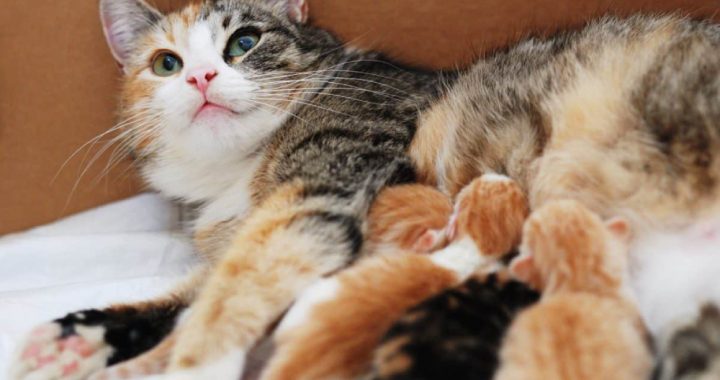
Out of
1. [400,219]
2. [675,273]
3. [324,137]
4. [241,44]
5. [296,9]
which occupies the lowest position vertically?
[675,273]

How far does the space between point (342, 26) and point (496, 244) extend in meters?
0.85

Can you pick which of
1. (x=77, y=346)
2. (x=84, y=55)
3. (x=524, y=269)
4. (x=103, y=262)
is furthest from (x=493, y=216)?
(x=84, y=55)

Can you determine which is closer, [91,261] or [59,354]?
[59,354]

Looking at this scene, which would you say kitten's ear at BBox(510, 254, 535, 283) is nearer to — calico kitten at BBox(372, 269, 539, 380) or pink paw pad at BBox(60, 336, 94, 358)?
calico kitten at BBox(372, 269, 539, 380)

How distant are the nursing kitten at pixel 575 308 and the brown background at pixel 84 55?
0.72m

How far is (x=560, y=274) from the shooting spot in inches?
36.9

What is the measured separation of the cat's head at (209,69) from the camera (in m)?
1.33

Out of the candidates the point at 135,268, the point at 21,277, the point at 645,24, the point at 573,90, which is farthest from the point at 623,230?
the point at 21,277

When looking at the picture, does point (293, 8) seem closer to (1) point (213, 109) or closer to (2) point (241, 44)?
(2) point (241, 44)

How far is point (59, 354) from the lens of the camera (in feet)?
3.65

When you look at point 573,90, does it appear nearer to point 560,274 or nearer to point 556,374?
point 560,274

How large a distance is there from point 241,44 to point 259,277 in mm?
608

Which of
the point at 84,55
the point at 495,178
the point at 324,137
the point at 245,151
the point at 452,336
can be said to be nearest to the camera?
the point at 452,336

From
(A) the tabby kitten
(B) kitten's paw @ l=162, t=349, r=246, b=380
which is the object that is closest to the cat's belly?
(A) the tabby kitten
